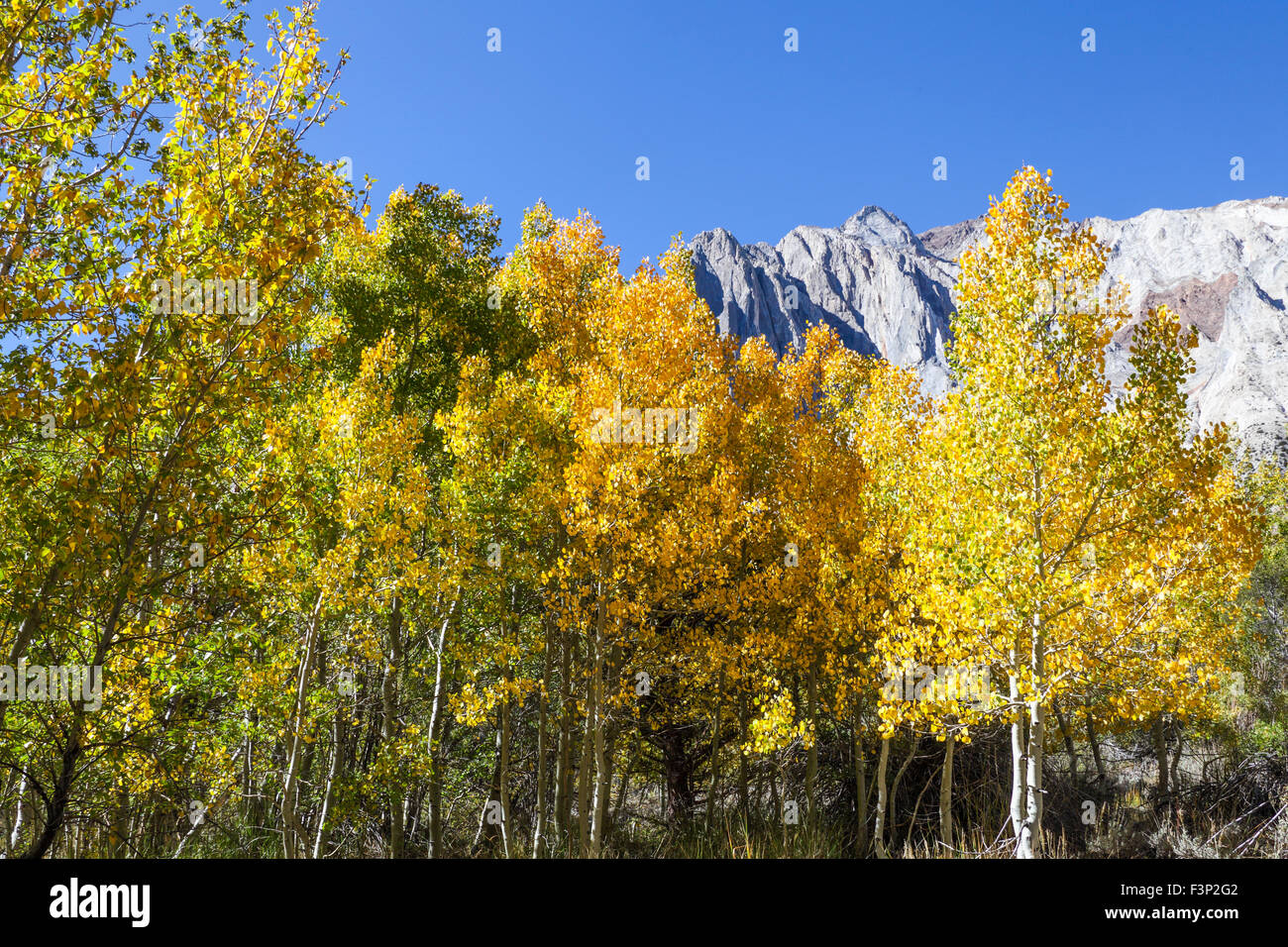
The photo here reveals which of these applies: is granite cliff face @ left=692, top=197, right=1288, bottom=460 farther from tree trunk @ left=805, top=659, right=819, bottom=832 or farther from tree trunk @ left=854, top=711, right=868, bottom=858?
tree trunk @ left=854, top=711, right=868, bottom=858

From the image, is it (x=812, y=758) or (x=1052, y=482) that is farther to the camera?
(x=812, y=758)

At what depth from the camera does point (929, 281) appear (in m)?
148

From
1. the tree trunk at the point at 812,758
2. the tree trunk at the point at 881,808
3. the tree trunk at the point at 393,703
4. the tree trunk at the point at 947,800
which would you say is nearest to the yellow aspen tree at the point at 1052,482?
the tree trunk at the point at 947,800

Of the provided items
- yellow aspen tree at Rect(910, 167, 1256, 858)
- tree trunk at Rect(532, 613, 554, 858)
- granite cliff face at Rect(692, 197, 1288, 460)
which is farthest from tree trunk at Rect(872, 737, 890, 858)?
granite cliff face at Rect(692, 197, 1288, 460)

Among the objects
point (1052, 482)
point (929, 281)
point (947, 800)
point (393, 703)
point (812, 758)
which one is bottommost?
point (947, 800)

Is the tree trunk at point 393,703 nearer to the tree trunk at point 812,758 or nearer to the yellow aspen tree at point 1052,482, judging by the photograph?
the tree trunk at point 812,758

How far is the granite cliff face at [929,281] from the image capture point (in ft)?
359

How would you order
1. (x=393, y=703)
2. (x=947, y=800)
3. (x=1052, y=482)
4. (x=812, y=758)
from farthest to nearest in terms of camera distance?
(x=812, y=758) → (x=947, y=800) → (x=393, y=703) → (x=1052, y=482)

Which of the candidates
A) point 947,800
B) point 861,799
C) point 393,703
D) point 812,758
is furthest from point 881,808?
point 393,703

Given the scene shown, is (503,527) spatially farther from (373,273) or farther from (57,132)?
(57,132)

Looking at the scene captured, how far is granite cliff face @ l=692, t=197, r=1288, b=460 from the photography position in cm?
10956

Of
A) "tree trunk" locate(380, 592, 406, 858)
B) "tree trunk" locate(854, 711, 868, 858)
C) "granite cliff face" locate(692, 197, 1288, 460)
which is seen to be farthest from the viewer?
"granite cliff face" locate(692, 197, 1288, 460)

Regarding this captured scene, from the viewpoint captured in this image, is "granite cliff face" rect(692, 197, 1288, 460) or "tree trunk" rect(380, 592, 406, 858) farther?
"granite cliff face" rect(692, 197, 1288, 460)

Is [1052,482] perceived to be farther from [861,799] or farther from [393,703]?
[393,703]
